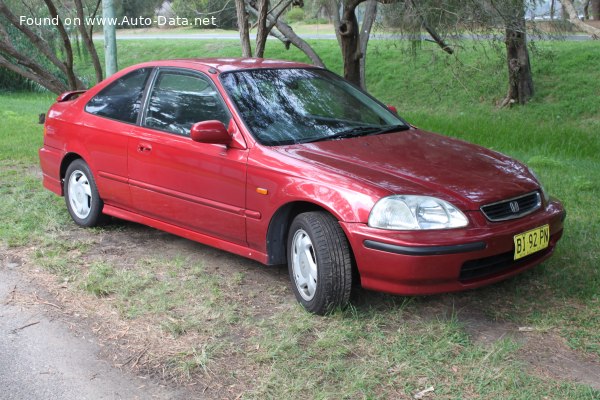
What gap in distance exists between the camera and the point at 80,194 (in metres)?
6.45

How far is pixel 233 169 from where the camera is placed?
193 inches

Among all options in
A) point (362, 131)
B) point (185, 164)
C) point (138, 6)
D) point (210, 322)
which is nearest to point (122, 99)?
point (185, 164)

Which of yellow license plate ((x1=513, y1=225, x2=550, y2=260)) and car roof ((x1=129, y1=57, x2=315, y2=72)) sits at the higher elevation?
A: car roof ((x1=129, y1=57, x2=315, y2=72))

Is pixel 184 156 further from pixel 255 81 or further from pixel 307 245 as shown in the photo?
pixel 307 245

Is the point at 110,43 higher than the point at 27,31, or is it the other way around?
the point at 27,31

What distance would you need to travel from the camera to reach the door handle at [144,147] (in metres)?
5.54

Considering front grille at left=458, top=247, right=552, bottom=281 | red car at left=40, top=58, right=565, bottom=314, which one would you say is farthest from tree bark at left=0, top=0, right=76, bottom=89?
front grille at left=458, top=247, right=552, bottom=281

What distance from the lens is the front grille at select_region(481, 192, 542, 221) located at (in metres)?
4.29

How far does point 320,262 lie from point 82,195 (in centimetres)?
291

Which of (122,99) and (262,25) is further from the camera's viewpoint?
(262,25)

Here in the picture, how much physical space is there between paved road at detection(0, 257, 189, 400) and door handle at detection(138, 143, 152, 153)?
4.63 ft

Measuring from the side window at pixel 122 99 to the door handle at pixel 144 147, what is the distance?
286 millimetres

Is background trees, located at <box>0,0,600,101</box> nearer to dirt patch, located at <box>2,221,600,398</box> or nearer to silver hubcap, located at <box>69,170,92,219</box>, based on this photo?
silver hubcap, located at <box>69,170,92,219</box>

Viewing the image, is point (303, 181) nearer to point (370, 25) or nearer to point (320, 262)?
point (320, 262)
